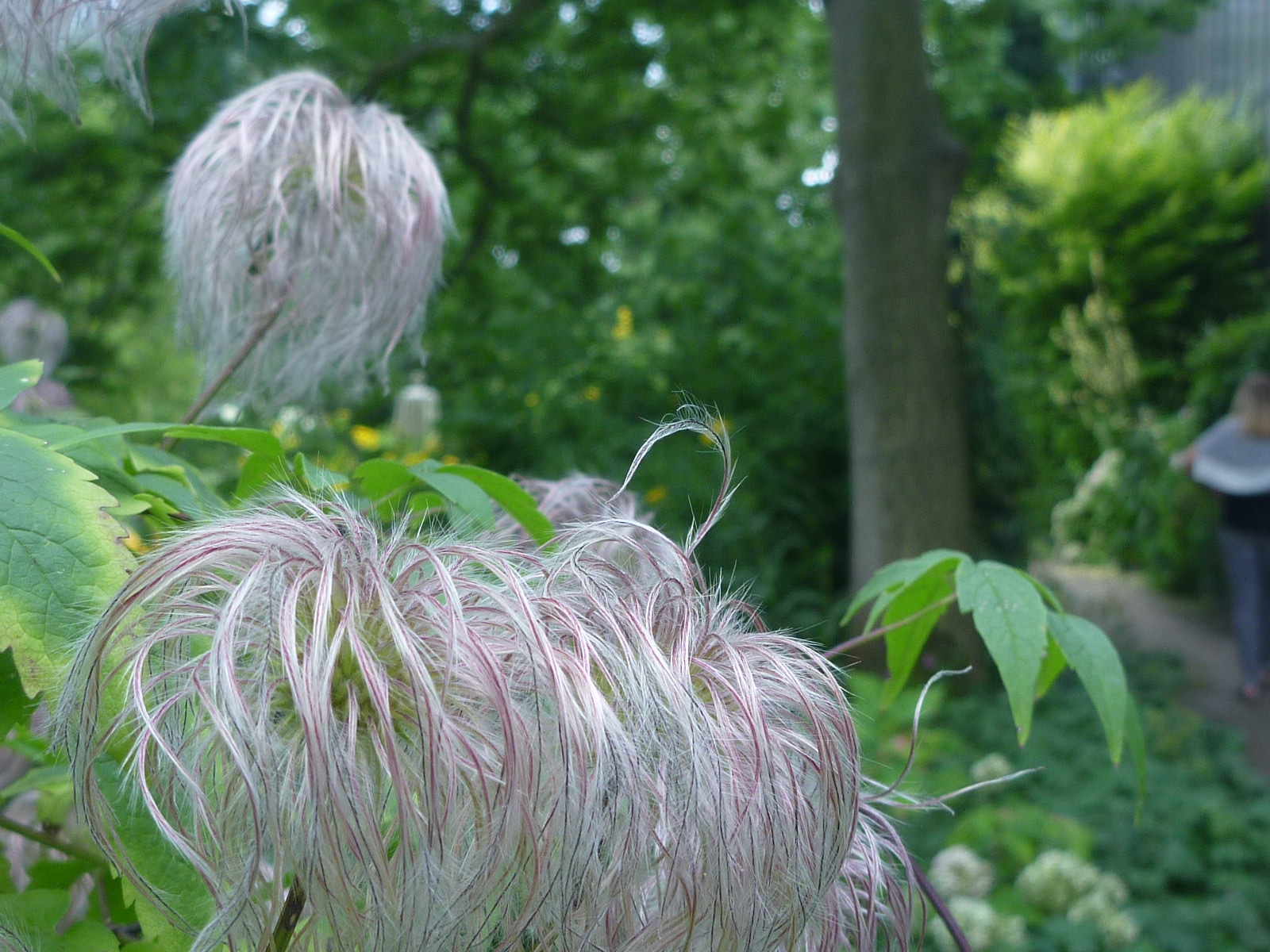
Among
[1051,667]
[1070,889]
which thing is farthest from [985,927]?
[1051,667]

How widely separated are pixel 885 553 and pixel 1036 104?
670 centimetres

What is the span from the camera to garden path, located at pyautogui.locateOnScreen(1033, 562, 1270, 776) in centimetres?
597

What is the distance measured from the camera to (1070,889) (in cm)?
324

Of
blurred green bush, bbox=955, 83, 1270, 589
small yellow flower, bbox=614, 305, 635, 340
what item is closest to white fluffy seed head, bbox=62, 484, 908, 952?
small yellow flower, bbox=614, 305, 635, 340

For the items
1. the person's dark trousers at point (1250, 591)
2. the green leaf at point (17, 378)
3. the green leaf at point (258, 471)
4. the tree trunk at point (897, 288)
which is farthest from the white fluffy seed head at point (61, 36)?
the person's dark trousers at point (1250, 591)

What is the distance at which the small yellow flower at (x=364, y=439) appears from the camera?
16.6 feet

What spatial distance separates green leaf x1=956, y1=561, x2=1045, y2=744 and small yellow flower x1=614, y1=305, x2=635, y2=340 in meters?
5.44

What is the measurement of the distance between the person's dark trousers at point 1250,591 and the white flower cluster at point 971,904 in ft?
12.1

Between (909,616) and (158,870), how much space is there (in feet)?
2.54

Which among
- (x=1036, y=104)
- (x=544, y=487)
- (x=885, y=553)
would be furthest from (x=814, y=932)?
(x=1036, y=104)

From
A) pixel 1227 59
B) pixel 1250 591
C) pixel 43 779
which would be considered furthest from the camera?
pixel 1227 59

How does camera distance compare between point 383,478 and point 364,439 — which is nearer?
point 383,478

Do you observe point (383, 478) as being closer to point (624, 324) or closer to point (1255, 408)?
point (624, 324)

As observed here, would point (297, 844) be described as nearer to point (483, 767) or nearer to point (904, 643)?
point (483, 767)
